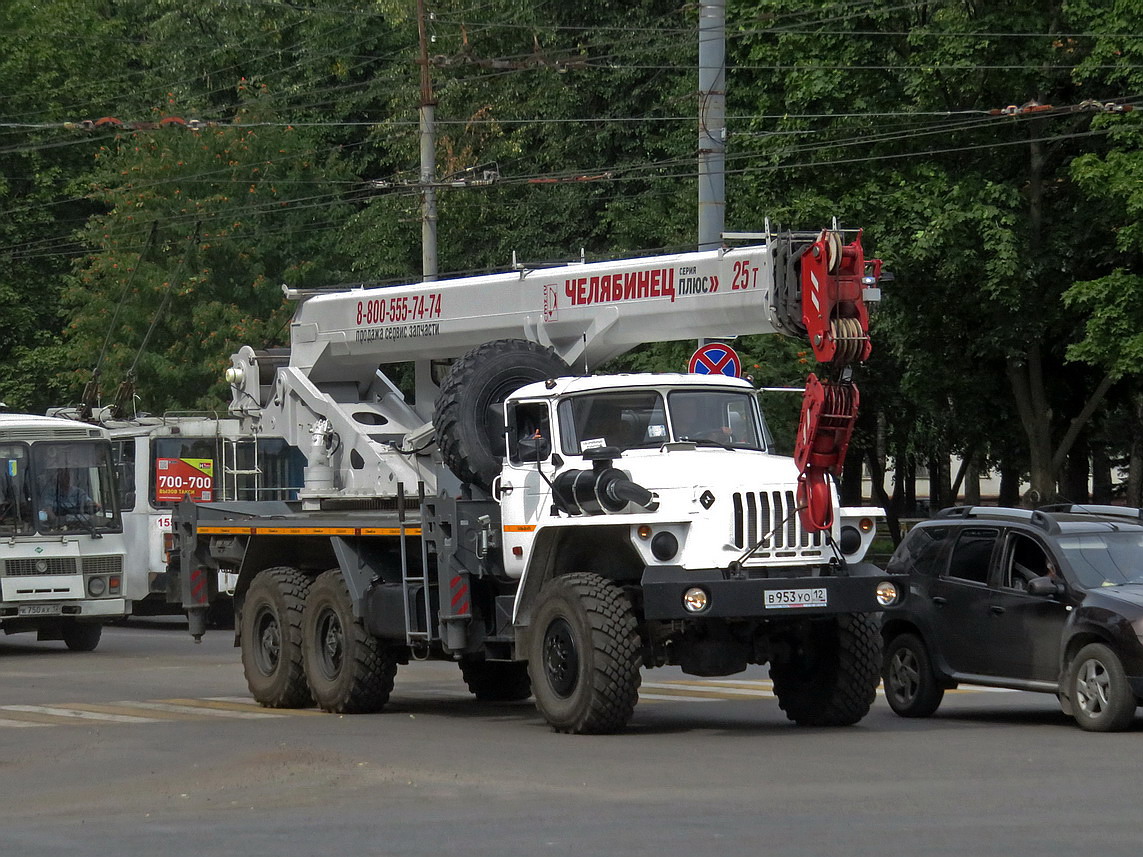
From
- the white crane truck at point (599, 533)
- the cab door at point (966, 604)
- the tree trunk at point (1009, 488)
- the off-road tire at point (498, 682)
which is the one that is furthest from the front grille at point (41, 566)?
the tree trunk at point (1009, 488)

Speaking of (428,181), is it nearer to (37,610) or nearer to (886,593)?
(37,610)

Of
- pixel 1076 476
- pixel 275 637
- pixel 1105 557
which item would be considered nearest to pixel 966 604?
pixel 1105 557

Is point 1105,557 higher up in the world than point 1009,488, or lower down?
lower down

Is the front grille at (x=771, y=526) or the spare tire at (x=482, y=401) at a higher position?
the spare tire at (x=482, y=401)

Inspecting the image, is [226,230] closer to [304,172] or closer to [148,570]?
[304,172]

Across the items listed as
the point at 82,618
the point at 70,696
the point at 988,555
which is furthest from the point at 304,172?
the point at 988,555

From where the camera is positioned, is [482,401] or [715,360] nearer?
[482,401]

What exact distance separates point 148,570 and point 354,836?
19.9 meters

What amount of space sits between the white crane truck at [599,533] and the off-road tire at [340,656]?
0.02 metres

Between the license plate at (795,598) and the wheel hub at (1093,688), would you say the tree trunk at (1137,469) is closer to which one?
the wheel hub at (1093,688)

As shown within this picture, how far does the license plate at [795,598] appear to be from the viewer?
1372 centimetres

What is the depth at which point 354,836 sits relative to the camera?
31.9ft

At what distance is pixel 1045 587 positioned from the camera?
14859mm

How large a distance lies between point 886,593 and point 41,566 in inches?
520
